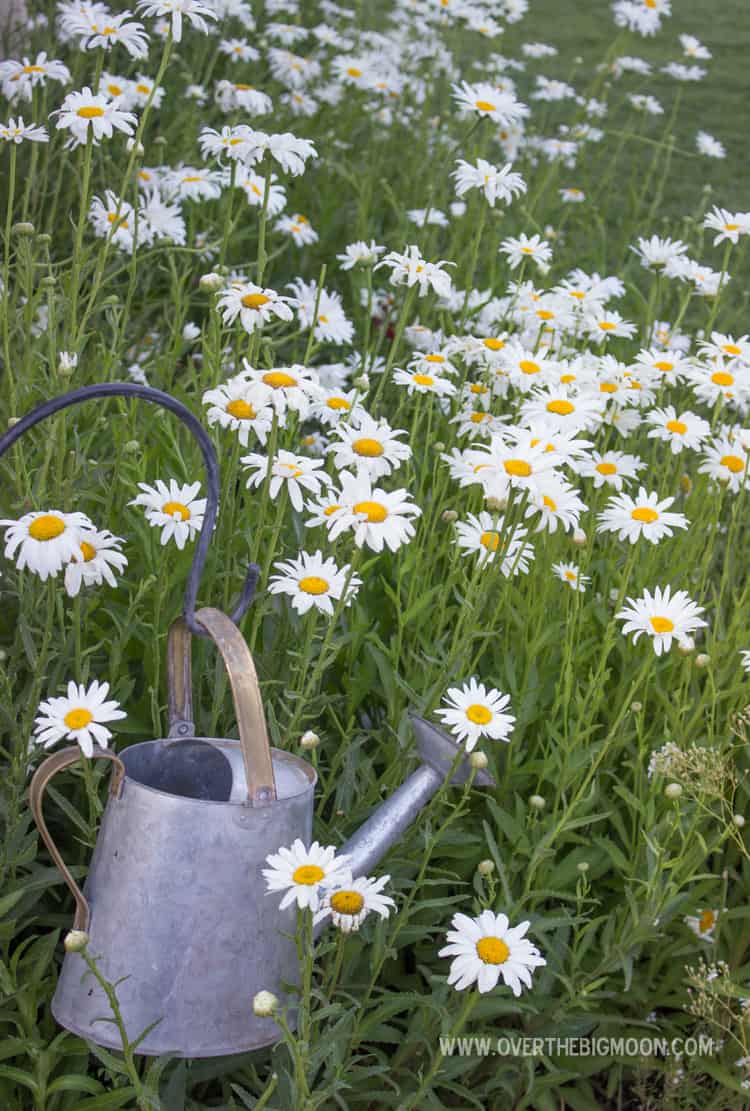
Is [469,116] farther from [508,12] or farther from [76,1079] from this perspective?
[76,1079]

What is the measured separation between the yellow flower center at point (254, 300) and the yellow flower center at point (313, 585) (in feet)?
1.28

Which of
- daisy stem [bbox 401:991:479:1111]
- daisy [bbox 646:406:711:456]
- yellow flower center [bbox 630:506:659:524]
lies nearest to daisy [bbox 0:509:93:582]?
daisy stem [bbox 401:991:479:1111]

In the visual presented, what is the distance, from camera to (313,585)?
61.8 inches

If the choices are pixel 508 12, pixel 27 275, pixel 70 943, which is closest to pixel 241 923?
pixel 70 943

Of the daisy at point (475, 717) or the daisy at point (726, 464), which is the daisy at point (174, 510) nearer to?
the daisy at point (475, 717)

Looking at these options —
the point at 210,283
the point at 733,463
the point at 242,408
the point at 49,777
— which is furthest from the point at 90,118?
the point at 733,463

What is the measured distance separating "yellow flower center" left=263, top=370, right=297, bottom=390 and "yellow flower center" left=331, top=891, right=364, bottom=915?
63 cm

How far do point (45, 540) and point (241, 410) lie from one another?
345 mm

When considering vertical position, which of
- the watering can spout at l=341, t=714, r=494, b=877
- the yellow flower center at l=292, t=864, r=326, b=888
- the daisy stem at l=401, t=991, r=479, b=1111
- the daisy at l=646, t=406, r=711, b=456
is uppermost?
the yellow flower center at l=292, t=864, r=326, b=888

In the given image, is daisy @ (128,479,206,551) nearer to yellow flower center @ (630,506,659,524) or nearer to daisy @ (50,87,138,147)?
daisy @ (50,87,138,147)

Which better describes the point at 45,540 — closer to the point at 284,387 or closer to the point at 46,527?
the point at 46,527

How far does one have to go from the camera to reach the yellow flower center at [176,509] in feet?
5.33

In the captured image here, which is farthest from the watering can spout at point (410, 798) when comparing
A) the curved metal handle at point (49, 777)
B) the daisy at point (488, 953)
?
the curved metal handle at point (49, 777)

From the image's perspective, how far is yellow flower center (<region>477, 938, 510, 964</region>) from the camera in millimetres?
1207
